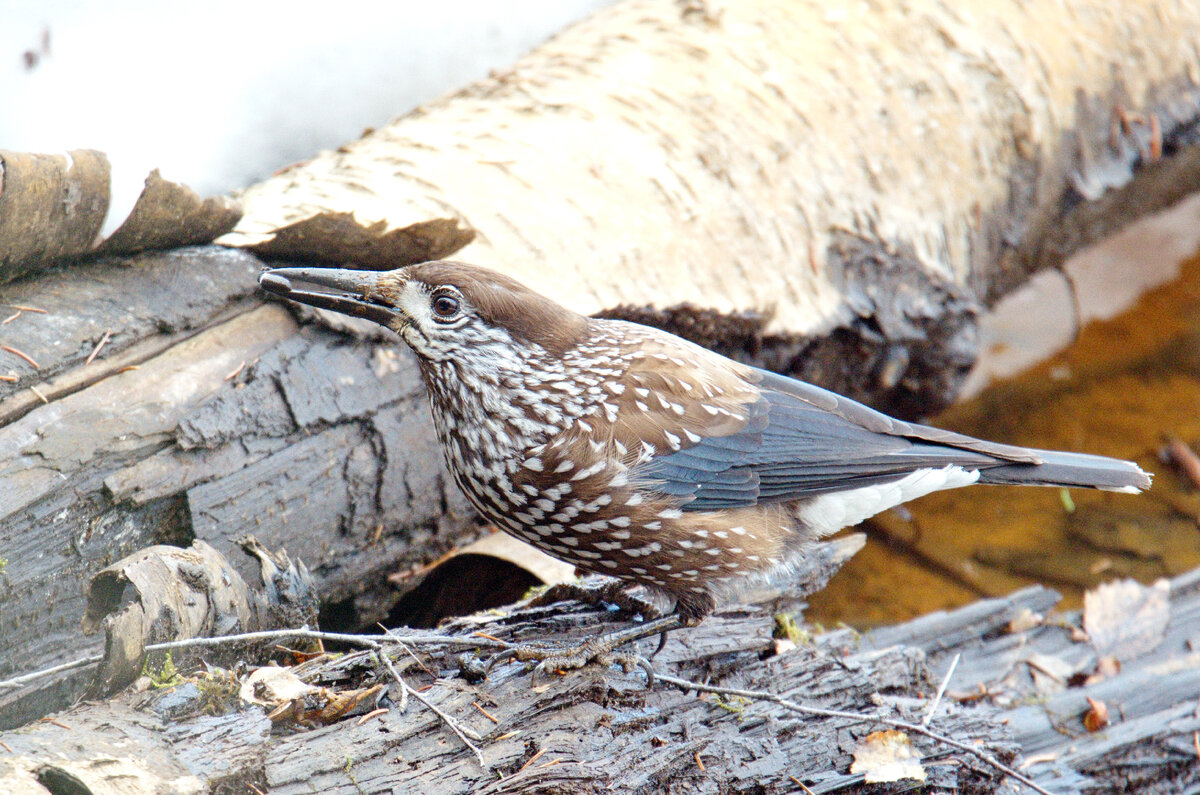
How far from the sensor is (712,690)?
9.16 feet

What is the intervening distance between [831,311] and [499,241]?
1.59 m

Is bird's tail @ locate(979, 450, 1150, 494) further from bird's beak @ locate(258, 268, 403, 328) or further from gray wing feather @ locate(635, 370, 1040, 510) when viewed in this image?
bird's beak @ locate(258, 268, 403, 328)

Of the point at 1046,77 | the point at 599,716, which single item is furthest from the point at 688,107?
the point at 599,716

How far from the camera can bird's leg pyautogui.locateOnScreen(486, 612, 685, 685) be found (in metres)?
2.74

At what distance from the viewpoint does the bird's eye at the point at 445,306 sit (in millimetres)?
2973

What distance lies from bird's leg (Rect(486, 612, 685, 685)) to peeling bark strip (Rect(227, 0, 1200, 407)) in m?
1.22

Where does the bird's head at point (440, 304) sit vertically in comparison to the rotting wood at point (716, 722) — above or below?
above

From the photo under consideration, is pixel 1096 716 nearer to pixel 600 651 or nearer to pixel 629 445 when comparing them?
pixel 600 651

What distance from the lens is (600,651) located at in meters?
2.89

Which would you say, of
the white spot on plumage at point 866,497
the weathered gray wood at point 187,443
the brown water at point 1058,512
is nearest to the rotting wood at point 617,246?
the weathered gray wood at point 187,443

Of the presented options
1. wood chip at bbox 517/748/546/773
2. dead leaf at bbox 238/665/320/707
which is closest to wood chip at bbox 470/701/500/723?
wood chip at bbox 517/748/546/773

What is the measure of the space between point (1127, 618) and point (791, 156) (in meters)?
2.35

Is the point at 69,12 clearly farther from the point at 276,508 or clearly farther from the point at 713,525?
the point at 713,525

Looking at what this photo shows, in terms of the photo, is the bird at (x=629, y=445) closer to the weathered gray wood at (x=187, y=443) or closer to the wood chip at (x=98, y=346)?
the weathered gray wood at (x=187, y=443)
